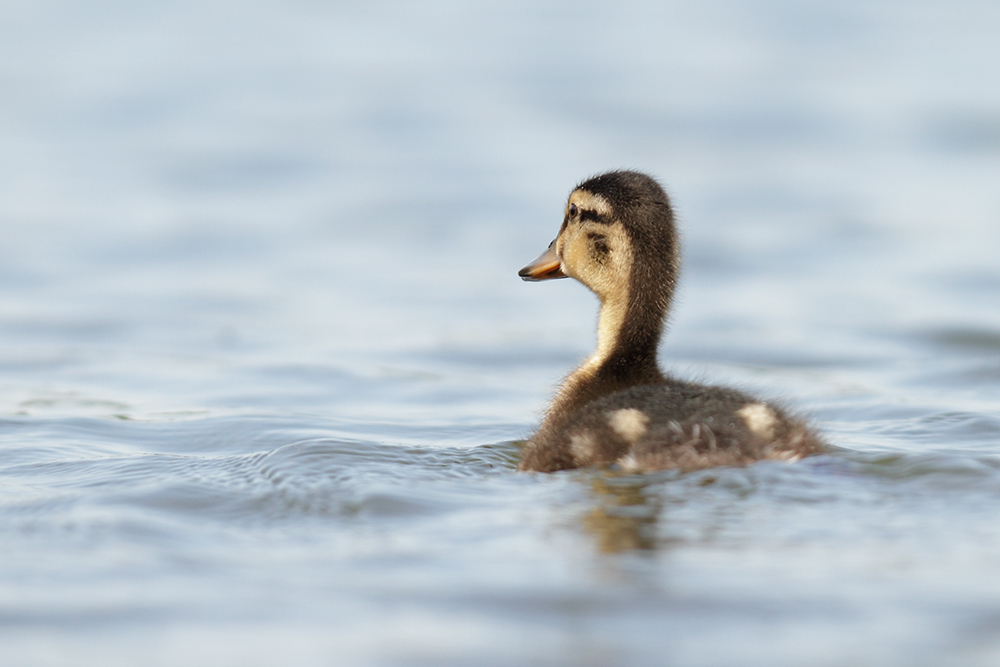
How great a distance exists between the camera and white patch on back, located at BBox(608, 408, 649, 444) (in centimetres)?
661

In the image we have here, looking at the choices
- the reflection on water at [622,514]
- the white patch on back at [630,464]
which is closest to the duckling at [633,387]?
the white patch on back at [630,464]

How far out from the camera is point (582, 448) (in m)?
6.84

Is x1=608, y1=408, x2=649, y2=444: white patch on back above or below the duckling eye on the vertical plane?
below

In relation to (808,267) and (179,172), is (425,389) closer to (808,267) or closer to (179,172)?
(808,267)

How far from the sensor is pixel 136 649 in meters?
4.96

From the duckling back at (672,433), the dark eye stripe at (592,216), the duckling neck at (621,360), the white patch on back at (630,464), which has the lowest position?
the white patch on back at (630,464)

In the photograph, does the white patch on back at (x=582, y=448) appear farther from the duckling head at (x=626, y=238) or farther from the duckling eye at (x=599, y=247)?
the duckling eye at (x=599, y=247)

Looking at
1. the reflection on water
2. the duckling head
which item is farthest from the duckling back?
the duckling head

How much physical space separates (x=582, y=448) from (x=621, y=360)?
40.9 inches

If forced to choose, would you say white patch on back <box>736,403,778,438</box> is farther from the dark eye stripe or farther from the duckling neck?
the dark eye stripe

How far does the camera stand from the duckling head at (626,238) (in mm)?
7719

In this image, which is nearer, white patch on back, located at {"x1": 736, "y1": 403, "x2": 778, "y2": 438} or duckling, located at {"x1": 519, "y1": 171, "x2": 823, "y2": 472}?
duckling, located at {"x1": 519, "y1": 171, "x2": 823, "y2": 472}

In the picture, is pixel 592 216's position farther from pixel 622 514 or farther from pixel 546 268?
pixel 622 514

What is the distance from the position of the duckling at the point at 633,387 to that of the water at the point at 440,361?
170 mm
